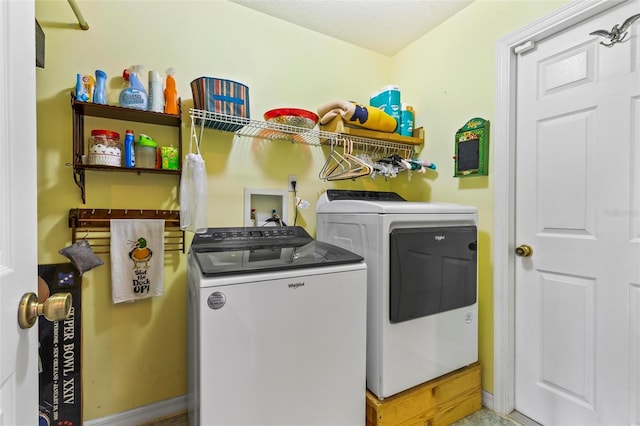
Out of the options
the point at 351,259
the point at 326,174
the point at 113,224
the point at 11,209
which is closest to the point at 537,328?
the point at 351,259

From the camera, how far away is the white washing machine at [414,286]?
146 cm

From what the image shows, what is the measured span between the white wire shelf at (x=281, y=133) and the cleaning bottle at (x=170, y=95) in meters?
0.11

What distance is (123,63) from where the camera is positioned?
1.60 m

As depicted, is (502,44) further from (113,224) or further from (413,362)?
(113,224)

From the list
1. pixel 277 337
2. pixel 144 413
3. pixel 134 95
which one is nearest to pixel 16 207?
pixel 277 337

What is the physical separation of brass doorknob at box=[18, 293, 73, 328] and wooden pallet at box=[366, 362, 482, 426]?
137cm

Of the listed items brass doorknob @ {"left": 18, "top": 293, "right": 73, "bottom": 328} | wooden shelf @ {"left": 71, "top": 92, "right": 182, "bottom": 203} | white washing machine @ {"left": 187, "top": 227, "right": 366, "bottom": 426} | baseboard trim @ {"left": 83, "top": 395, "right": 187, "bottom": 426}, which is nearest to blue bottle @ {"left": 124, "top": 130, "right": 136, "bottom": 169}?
wooden shelf @ {"left": 71, "top": 92, "right": 182, "bottom": 203}

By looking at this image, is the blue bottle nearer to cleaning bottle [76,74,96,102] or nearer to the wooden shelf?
the wooden shelf

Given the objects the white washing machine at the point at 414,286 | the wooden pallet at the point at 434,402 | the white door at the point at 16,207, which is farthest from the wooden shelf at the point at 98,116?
the wooden pallet at the point at 434,402

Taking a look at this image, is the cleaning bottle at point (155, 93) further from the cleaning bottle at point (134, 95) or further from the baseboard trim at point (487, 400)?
the baseboard trim at point (487, 400)

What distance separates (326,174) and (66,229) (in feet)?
5.03

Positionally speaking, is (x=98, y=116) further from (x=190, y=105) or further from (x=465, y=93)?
(x=465, y=93)

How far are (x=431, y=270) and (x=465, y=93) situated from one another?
1.20 meters

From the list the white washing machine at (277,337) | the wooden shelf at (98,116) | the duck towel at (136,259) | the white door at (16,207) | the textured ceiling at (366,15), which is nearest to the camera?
the white door at (16,207)
